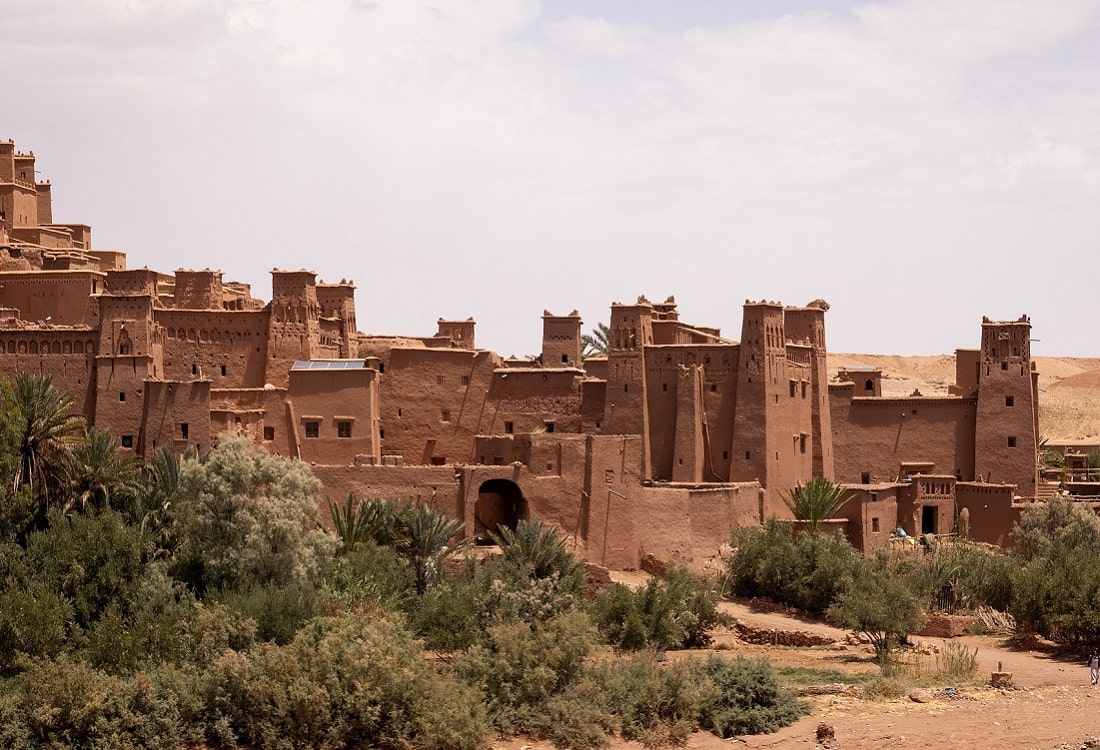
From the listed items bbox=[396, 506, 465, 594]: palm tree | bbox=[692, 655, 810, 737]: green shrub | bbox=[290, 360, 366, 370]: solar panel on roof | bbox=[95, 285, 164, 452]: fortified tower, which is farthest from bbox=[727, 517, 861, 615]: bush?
bbox=[95, 285, 164, 452]: fortified tower

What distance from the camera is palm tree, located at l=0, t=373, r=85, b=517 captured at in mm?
36250

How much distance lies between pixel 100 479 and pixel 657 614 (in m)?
11.2

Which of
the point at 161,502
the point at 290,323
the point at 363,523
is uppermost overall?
the point at 290,323

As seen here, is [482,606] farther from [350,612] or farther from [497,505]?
[497,505]

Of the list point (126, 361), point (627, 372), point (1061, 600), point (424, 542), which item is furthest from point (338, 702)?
point (627, 372)

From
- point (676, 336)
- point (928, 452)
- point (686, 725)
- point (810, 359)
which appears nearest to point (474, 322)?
point (676, 336)

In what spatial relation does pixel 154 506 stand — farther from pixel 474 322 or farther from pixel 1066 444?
pixel 1066 444

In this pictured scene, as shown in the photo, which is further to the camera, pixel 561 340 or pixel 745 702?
pixel 561 340

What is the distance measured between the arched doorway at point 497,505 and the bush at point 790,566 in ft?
16.5

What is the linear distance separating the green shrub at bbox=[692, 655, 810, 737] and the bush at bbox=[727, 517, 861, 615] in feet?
23.9

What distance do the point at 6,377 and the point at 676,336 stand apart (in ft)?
54.6

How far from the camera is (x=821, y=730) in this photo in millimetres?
30875

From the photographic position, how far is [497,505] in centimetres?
4300

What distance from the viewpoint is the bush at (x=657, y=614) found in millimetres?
36250
